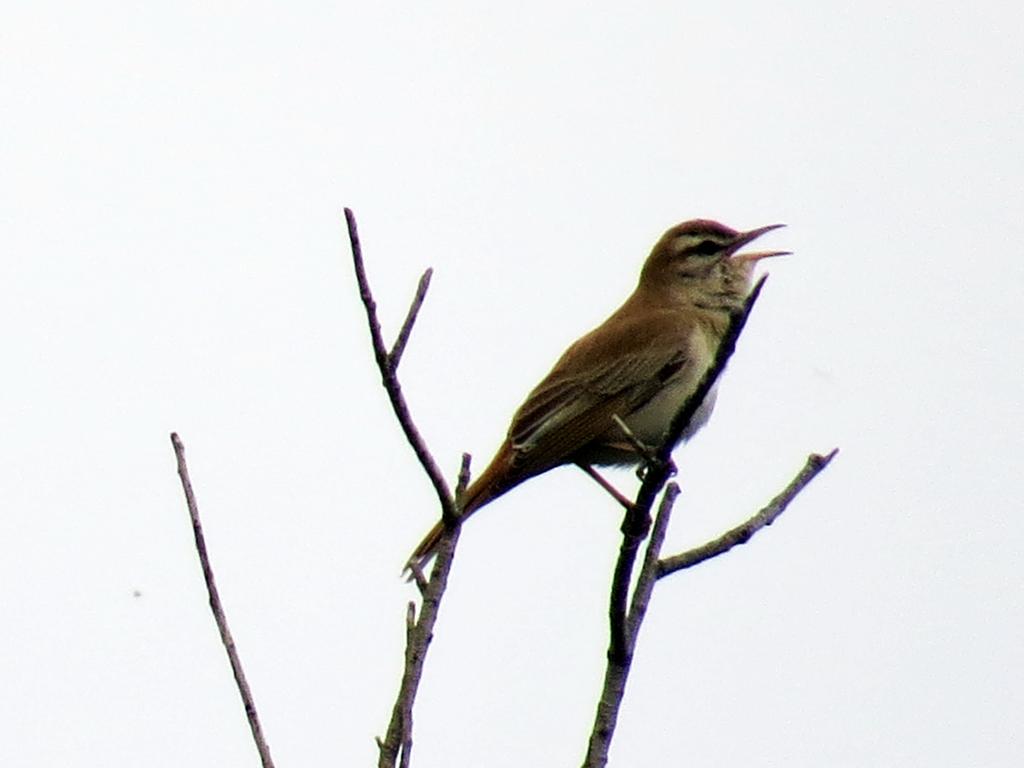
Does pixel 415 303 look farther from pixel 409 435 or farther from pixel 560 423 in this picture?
pixel 560 423

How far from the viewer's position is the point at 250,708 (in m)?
4.05

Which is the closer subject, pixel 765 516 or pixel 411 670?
pixel 411 670

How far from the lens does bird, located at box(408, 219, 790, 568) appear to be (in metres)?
8.20

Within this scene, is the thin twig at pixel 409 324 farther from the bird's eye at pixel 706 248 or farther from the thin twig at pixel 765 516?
the bird's eye at pixel 706 248

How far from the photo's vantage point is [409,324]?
14.1 ft

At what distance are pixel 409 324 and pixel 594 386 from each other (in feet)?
14.4

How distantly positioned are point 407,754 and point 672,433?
4.10 feet

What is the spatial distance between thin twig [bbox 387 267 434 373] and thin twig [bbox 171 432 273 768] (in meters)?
0.60

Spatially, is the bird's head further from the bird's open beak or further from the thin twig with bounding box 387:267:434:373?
the thin twig with bounding box 387:267:434:373

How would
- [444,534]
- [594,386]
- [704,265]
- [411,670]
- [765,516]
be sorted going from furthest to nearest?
1. [704,265]
2. [594,386]
3. [765,516]
4. [444,534]
5. [411,670]

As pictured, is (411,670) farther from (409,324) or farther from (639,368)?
(639,368)

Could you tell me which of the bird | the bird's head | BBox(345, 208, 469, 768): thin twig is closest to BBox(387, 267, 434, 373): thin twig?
BBox(345, 208, 469, 768): thin twig

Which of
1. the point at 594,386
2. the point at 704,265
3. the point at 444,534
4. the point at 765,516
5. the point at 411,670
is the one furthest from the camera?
the point at 704,265

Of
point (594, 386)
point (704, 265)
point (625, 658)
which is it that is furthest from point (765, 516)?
point (704, 265)
